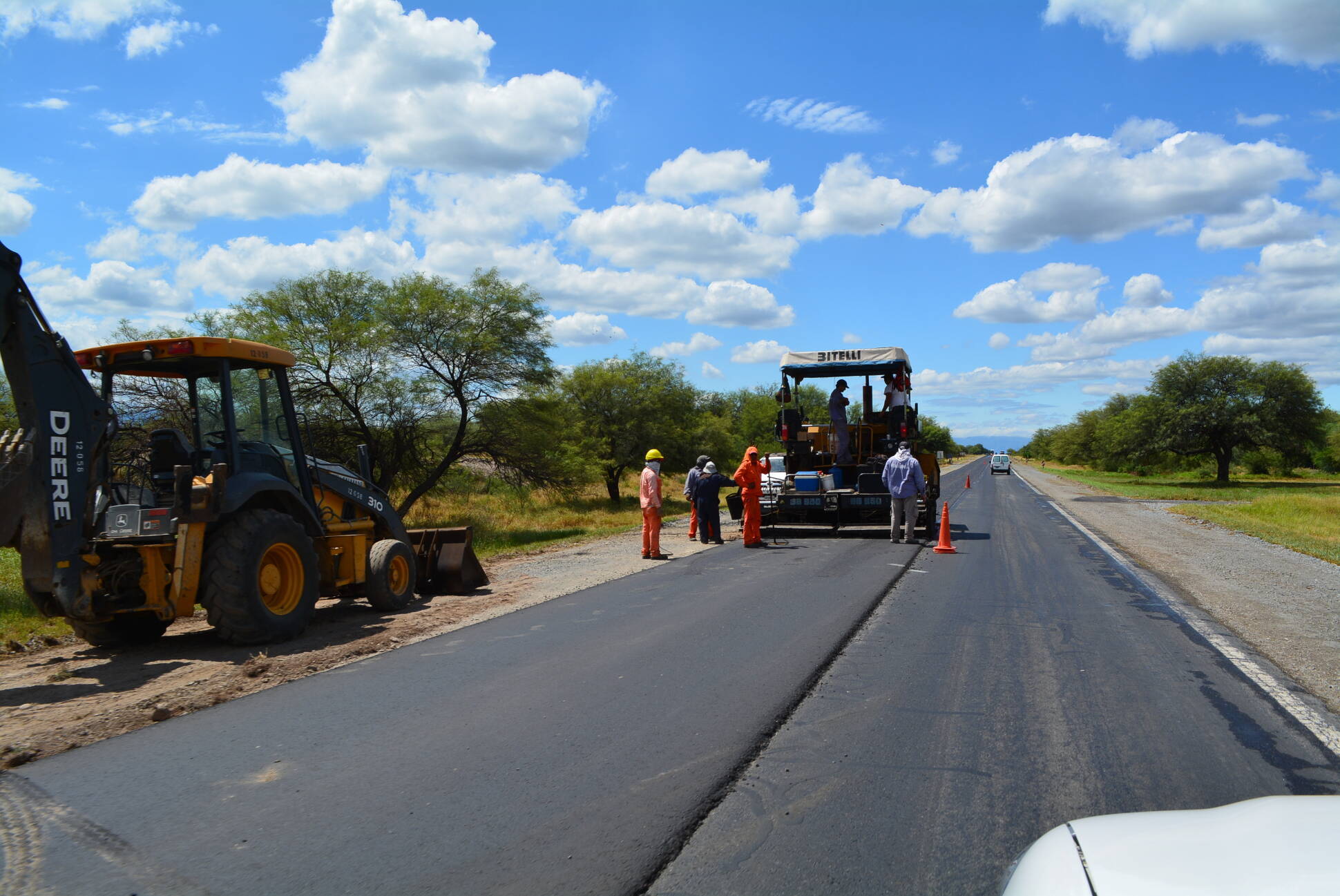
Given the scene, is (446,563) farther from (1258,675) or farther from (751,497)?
(1258,675)

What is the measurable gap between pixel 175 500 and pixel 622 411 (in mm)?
31844

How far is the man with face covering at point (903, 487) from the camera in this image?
1655cm

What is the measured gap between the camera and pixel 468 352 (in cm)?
2423

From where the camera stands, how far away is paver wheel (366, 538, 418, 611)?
1038 cm

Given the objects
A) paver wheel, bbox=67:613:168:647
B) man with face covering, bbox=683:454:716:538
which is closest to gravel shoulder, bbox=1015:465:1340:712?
man with face covering, bbox=683:454:716:538

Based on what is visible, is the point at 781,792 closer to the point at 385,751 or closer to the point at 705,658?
the point at 385,751

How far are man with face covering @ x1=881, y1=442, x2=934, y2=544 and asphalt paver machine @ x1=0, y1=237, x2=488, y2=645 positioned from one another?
9443 millimetres

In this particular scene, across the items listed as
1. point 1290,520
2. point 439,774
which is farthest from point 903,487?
point 1290,520

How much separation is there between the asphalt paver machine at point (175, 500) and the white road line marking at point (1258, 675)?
27.2 ft

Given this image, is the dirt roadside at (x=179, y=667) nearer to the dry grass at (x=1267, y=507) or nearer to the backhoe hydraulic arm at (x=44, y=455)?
the backhoe hydraulic arm at (x=44, y=455)

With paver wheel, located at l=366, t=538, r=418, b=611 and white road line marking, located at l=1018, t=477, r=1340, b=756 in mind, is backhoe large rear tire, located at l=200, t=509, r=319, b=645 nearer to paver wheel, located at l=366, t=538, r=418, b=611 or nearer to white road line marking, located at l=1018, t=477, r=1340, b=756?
paver wheel, located at l=366, t=538, r=418, b=611

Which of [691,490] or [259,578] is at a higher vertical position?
[691,490]

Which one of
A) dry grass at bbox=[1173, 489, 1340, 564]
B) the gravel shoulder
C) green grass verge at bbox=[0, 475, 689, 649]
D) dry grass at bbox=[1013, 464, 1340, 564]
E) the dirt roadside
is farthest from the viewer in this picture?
dry grass at bbox=[1013, 464, 1340, 564]

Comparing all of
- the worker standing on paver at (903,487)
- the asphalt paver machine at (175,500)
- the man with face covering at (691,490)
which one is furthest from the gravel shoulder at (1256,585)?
the asphalt paver machine at (175,500)
